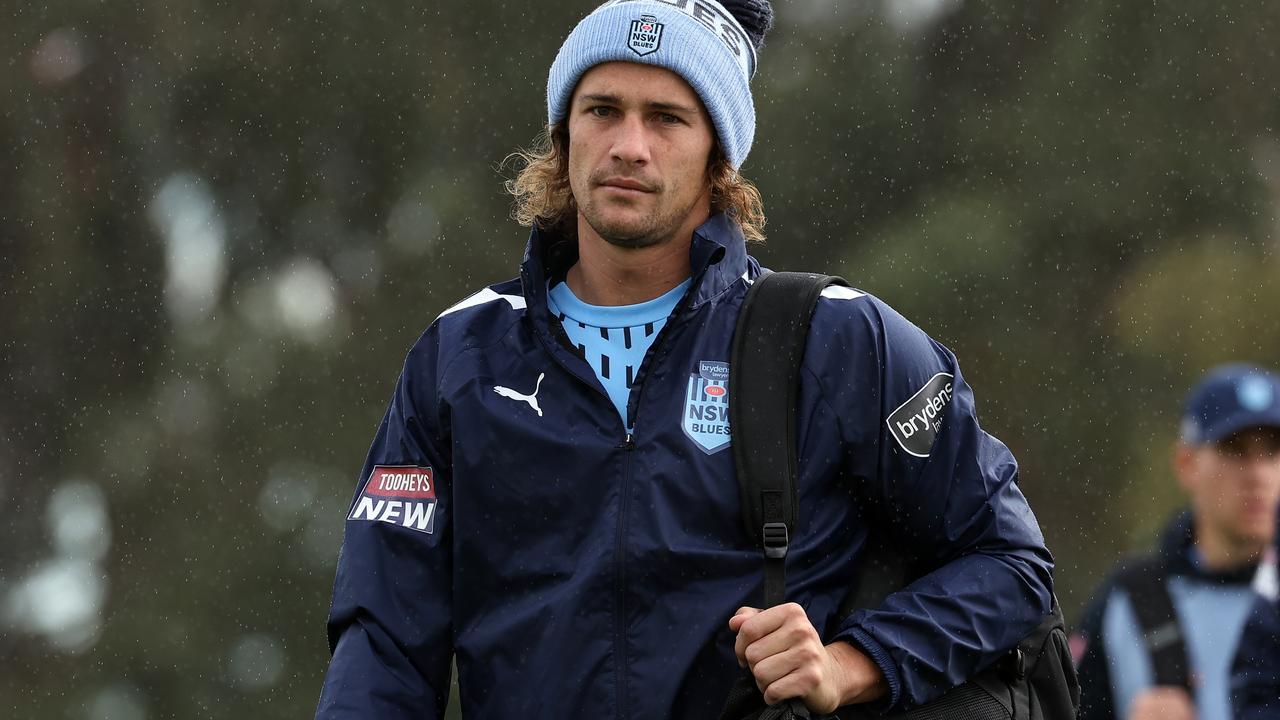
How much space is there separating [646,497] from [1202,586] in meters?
2.84

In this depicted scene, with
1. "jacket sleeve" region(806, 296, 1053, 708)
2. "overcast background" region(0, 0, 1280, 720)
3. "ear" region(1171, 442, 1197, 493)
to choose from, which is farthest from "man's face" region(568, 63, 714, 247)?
"overcast background" region(0, 0, 1280, 720)

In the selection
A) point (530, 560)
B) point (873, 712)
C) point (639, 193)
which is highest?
point (639, 193)

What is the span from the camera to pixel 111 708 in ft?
42.3

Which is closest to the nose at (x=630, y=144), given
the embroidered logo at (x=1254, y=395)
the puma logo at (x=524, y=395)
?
the puma logo at (x=524, y=395)

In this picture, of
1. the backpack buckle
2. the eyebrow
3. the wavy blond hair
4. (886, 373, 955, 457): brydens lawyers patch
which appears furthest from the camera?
the wavy blond hair

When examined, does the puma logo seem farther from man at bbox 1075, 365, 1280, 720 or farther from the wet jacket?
the wet jacket

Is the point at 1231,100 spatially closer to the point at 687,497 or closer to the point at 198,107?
the point at 198,107

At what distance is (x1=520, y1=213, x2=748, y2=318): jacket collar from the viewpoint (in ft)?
10.9

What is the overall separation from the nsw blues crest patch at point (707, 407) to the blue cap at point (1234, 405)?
109 inches

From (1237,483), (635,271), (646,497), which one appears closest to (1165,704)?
(1237,483)

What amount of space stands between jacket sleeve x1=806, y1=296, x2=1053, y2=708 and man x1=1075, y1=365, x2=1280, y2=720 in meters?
2.11

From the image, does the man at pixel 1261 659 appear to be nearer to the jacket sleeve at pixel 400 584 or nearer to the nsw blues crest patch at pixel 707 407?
the nsw blues crest patch at pixel 707 407

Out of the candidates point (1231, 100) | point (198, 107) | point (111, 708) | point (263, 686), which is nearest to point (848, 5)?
point (1231, 100)

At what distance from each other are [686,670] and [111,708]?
10.7 m
